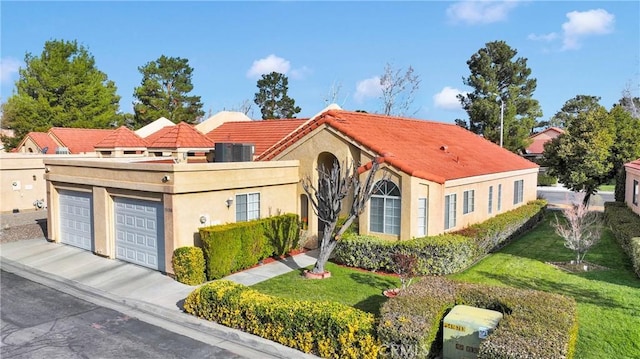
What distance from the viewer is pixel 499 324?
8.80 m

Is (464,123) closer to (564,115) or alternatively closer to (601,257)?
(601,257)

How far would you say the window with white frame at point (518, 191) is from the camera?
2652 centimetres

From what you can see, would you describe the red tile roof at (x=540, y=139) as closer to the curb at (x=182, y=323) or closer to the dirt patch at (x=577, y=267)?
the dirt patch at (x=577, y=267)

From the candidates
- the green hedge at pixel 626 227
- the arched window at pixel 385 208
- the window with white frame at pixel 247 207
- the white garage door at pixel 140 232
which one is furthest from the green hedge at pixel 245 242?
the green hedge at pixel 626 227

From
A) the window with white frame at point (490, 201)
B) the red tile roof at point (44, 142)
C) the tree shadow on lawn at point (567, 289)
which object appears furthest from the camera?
the red tile roof at point (44, 142)

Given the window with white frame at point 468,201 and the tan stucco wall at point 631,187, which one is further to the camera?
the tan stucco wall at point 631,187

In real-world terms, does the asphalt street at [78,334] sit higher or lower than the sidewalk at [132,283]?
lower

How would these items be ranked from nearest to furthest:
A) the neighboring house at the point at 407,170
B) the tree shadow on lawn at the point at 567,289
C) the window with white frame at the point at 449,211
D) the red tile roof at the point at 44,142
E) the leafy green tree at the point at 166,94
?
the tree shadow on lawn at the point at 567,289
the neighboring house at the point at 407,170
the window with white frame at the point at 449,211
the red tile roof at the point at 44,142
the leafy green tree at the point at 166,94

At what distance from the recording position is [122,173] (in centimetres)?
1730

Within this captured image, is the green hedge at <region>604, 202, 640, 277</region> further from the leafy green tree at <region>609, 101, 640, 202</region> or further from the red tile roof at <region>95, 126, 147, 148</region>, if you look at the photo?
the red tile roof at <region>95, 126, 147, 148</region>

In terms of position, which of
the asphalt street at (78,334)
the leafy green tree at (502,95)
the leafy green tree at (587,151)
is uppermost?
the leafy green tree at (502,95)

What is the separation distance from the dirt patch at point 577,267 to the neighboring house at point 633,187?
718 centimetres

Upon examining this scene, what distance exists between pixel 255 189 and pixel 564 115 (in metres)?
91.0

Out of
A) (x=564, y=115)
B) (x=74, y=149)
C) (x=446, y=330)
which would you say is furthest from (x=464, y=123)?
(x=564, y=115)
